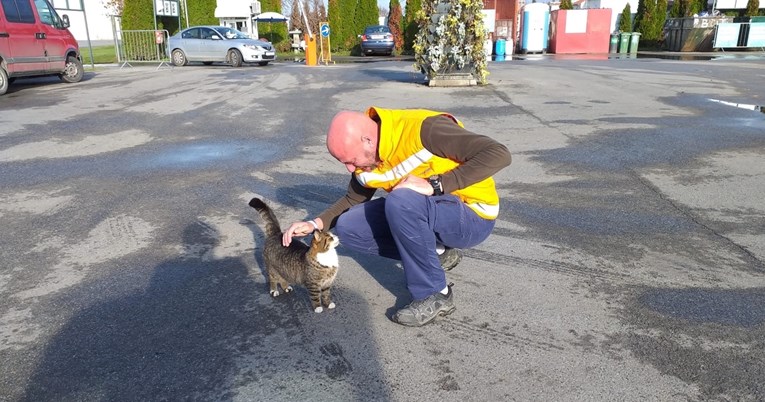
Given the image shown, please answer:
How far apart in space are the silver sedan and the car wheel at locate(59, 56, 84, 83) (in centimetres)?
709

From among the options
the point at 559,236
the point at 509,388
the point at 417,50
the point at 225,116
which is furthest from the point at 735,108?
the point at 509,388

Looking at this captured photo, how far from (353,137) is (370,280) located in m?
1.18

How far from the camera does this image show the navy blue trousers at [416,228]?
2969 mm

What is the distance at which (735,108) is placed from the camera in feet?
34.6

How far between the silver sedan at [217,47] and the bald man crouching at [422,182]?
68.3 ft

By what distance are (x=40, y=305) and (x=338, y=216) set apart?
6.19 ft

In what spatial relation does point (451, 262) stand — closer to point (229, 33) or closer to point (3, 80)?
point (3, 80)

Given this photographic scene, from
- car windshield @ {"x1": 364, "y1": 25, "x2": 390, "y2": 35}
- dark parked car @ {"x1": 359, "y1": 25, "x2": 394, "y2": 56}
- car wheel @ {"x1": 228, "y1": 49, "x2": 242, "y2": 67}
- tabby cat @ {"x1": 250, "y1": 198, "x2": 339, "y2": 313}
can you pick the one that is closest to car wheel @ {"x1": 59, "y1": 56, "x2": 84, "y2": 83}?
car wheel @ {"x1": 228, "y1": 49, "x2": 242, "y2": 67}

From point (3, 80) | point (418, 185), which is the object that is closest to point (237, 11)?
point (3, 80)

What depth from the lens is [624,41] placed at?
106 ft

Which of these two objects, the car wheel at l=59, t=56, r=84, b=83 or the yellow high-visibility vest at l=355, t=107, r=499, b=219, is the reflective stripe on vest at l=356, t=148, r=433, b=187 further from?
the car wheel at l=59, t=56, r=84, b=83

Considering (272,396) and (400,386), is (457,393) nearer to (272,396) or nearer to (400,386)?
(400,386)

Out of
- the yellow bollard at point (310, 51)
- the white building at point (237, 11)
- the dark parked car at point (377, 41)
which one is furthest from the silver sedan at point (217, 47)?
→ the white building at point (237, 11)

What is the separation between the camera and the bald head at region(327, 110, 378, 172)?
293cm
